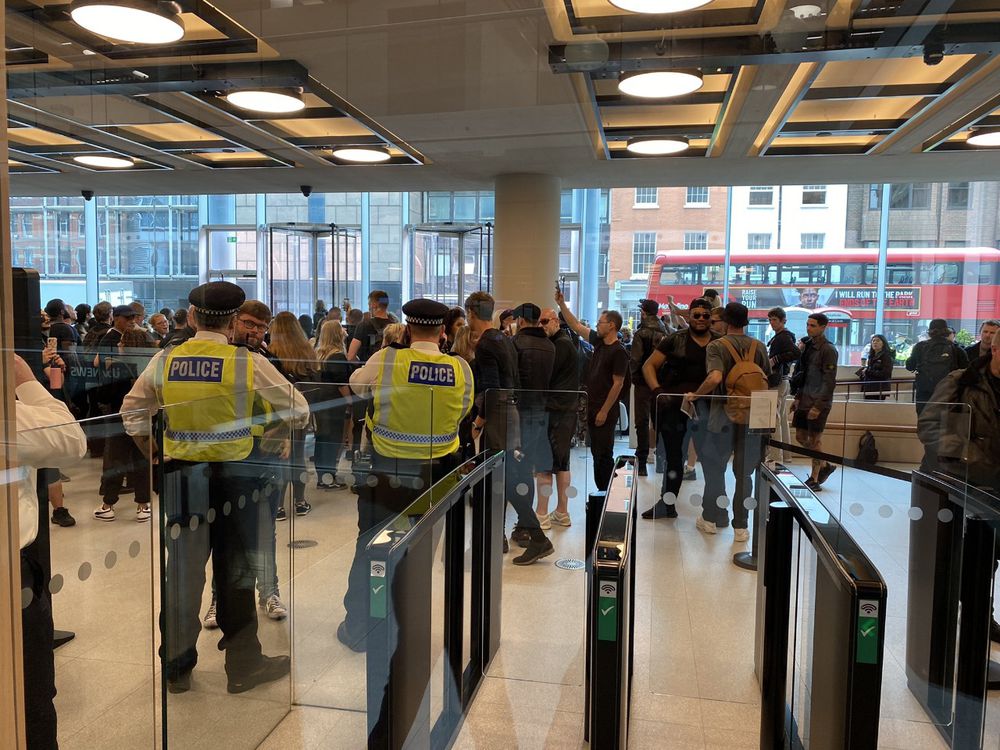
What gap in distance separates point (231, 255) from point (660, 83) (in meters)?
4.90

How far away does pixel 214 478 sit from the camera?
229 centimetres

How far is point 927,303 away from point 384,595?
6.90 m

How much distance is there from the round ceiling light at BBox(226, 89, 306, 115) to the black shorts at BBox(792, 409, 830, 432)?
13.4 ft

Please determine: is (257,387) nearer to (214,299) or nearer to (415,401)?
(214,299)

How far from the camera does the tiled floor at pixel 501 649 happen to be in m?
1.77

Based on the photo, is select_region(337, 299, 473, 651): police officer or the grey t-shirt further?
the grey t-shirt

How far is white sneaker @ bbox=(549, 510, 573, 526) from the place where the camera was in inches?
173

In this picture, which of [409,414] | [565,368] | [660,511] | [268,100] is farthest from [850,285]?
[409,414]

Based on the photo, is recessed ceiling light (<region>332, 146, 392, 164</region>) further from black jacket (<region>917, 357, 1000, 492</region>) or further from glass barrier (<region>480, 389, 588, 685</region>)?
black jacket (<region>917, 357, 1000, 492</region>)

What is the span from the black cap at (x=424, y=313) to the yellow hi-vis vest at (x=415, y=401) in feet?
0.42

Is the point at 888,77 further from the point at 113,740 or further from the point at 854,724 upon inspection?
the point at 113,740

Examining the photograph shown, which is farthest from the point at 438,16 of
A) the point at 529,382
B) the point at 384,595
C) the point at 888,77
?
the point at 384,595

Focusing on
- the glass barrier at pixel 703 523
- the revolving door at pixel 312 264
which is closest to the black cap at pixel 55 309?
the revolving door at pixel 312 264

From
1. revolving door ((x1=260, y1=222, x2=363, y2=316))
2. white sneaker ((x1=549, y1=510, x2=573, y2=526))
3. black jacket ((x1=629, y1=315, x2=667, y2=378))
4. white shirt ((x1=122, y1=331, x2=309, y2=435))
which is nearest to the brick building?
black jacket ((x1=629, y1=315, x2=667, y2=378))
